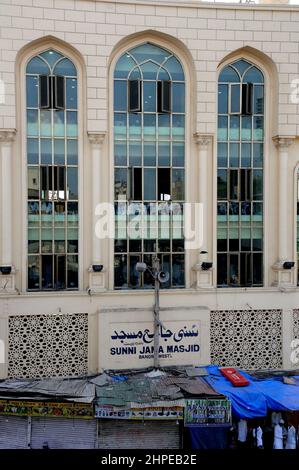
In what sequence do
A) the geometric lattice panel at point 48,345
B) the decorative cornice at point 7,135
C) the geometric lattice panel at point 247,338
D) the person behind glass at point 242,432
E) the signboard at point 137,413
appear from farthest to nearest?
the geometric lattice panel at point 247,338 → the geometric lattice panel at point 48,345 → the decorative cornice at point 7,135 → the person behind glass at point 242,432 → the signboard at point 137,413

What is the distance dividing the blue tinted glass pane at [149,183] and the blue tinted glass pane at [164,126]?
92 cm

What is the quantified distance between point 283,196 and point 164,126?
356 cm

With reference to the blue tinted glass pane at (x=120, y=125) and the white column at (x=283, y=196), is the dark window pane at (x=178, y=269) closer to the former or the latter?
the white column at (x=283, y=196)

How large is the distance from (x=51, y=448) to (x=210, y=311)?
4.99 m

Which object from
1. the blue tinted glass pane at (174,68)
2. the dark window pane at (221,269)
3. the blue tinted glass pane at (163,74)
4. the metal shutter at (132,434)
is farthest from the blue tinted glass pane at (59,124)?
the metal shutter at (132,434)

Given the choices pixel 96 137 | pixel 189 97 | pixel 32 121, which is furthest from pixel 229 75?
pixel 32 121

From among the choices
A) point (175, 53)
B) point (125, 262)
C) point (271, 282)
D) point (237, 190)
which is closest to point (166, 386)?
point (125, 262)

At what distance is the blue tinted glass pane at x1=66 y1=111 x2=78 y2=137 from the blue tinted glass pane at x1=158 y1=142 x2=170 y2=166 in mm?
2182

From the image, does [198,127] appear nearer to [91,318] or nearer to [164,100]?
[164,100]

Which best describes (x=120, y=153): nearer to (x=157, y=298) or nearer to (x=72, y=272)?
(x=72, y=272)

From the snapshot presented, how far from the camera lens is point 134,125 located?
1211 cm

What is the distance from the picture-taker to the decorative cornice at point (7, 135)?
1132cm

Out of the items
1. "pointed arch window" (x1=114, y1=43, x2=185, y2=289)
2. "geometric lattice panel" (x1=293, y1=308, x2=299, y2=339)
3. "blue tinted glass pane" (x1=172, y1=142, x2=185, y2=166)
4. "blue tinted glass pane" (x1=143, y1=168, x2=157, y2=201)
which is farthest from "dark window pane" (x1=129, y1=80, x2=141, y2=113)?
"geometric lattice panel" (x1=293, y1=308, x2=299, y2=339)

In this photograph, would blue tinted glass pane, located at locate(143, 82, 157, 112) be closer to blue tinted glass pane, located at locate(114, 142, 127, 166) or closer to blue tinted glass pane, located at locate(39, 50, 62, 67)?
blue tinted glass pane, located at locate(114, 142, 127, 166)
